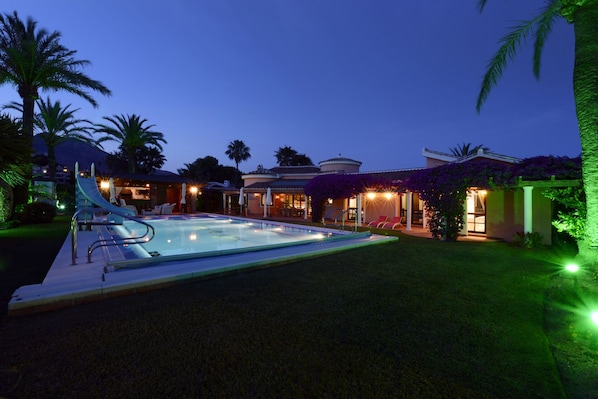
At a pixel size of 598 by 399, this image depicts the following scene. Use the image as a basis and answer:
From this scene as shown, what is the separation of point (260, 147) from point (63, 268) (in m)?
105

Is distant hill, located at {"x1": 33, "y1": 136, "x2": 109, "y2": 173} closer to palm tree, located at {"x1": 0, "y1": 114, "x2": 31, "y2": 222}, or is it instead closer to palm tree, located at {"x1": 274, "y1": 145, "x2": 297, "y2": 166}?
palm tree, located at {"x1": 274, "y1": 145, "x2": 297, "y2": 166}

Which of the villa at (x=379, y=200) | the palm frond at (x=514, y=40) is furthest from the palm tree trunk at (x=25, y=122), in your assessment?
the palm frond at (x=514, y=40)

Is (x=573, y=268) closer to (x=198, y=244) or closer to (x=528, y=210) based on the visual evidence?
(x=528, y=210)

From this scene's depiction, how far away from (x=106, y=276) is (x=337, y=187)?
14985 mm

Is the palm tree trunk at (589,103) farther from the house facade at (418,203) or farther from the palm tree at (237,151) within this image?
the palm tree at (237,151)

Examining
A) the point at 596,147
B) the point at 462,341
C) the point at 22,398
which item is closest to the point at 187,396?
the point at 22,398

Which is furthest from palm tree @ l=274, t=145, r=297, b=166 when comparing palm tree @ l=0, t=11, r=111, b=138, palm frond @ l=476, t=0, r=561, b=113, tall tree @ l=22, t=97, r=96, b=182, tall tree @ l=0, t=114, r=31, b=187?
palm frond @ l=476, t=0, r=561, b=113

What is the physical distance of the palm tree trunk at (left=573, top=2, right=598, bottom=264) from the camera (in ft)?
19.5

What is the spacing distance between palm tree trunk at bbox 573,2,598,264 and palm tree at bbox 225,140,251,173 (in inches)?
2228

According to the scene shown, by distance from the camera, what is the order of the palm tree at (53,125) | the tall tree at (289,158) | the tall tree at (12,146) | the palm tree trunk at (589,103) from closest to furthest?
the palm tree trunk at (589,103) → the tall tree at (12,146) → the palm tree at (53,125) → the tall tree at (289,158)

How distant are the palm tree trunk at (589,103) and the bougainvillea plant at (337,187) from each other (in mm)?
9814

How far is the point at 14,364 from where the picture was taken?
275 centimetres

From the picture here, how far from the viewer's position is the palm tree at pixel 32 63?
13.9 metres

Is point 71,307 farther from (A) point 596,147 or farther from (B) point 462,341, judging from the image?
(A) point 596,147
